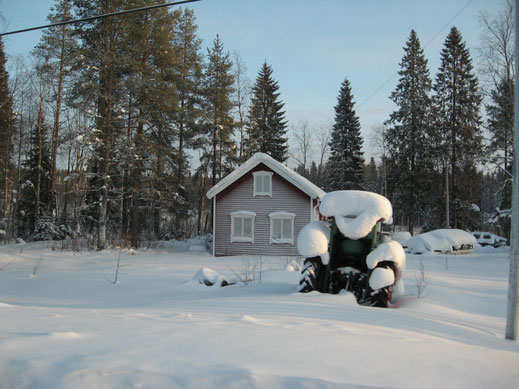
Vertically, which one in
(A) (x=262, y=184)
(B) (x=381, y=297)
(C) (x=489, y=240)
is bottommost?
(B) (x=381, y=297)

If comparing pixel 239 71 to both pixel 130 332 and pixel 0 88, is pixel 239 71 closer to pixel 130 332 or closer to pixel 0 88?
pixel 0 88

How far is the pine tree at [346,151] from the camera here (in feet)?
111

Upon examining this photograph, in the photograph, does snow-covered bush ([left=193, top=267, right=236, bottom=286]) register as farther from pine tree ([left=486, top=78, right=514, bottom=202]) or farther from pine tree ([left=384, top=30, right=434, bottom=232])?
pine tree ([left=384, top=30, right=434, bottom=232])

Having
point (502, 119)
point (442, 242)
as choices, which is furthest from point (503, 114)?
point (442, 242)

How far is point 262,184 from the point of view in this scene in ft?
70.0

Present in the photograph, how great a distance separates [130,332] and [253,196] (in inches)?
701

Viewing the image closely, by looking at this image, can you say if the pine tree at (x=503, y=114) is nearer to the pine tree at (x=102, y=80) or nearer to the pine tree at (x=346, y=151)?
the pine tree at (x=346, y=151)

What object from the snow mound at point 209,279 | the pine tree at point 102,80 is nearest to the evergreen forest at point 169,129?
the pine tree at point 102,80

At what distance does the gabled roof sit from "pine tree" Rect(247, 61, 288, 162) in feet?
43.1

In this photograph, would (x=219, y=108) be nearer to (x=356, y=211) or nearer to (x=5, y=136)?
(x=5, y=136)

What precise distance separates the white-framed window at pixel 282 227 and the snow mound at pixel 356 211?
13.9 metres

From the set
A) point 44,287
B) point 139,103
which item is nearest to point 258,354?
point 44,287

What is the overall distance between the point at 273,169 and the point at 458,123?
18461 millimetres

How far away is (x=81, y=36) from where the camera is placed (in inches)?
794
